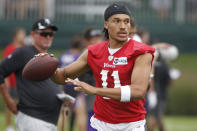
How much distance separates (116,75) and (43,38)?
5.76 feet

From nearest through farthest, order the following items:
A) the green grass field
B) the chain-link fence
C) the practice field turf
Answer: the practice field turf → the green grass field → the chain-link fence

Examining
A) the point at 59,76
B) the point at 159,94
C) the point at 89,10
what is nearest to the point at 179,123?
the point at 159,94

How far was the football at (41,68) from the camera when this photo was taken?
17.6 feet

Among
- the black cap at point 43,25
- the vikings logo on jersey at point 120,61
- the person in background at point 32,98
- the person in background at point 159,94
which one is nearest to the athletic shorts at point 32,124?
the person in background at point 32,98

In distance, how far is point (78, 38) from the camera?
11.0 metres

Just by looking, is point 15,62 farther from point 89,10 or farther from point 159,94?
point 89,10

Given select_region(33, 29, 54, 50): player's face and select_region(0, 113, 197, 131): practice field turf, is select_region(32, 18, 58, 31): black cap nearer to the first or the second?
select_region(33, 29, 54, 50): player's face

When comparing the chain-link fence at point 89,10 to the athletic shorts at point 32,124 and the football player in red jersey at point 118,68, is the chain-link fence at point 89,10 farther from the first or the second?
the football player in red jersey at point 118,68

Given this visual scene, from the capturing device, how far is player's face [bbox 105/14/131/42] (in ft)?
16.9

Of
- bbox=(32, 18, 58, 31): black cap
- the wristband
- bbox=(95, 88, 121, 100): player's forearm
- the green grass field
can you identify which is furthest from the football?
the green grass field

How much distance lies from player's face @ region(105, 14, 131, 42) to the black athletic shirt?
151 centimetres

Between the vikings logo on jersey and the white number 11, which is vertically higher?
the vikings logo on jersey

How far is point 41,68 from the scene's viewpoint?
17.5 ft

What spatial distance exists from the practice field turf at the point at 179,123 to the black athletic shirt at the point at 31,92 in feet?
19.7
